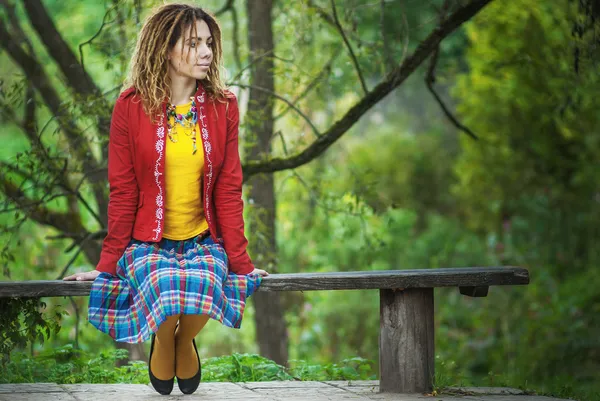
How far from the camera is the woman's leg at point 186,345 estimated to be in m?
Result: 3.94

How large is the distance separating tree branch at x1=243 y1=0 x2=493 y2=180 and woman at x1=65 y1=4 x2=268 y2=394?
1528 millimetres

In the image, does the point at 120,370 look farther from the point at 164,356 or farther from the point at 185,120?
the point at 185,120

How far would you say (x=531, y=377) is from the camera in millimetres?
9781

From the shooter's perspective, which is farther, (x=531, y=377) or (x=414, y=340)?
(x=531, y=377)

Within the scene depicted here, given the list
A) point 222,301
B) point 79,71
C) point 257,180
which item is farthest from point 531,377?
point 222,301

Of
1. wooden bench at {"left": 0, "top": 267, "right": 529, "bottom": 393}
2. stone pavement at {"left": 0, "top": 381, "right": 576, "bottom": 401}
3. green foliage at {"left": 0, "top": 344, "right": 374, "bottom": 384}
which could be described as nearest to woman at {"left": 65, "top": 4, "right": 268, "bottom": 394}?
stone pavement at {"left": 0, "top": 381, "right": 576, "bottom": 401}

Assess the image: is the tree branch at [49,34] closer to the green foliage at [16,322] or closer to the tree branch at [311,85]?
the tree branch at [311,85]

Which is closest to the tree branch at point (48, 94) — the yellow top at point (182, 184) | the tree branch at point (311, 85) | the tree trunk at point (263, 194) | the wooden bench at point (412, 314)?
the tree trunk at point (263, 194)

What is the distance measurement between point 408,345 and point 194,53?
1665 mm

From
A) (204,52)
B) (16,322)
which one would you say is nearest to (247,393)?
(16,322)

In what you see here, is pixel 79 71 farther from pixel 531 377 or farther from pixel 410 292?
pixel 531 377

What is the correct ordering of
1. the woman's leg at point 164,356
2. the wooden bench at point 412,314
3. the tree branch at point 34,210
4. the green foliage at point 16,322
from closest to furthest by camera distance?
the woman's leg at point 164,356 → the wooden bench at point 412,314 → the green foliage at point 16,322 → the tree branch at point 34,210

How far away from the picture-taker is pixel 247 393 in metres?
4.18

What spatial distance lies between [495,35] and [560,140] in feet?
7.34
